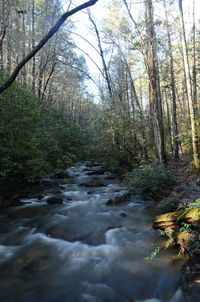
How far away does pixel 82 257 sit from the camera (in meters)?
4.37

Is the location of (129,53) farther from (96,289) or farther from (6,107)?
(96,289)

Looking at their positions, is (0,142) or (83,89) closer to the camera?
(0,142)

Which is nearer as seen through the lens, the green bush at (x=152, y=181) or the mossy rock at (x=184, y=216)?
the mossy rock at (x=184, y=216)

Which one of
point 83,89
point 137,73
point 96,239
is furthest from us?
point 83,89

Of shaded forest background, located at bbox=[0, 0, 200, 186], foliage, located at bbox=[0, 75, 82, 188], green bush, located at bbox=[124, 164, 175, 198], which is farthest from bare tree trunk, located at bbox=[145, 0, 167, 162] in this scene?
foliage, located at bbox=[0, 75, 82, 188]

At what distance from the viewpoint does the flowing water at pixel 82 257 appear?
329 cm

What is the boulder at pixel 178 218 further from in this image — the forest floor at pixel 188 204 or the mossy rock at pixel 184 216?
the forest floor at pixel 188 204

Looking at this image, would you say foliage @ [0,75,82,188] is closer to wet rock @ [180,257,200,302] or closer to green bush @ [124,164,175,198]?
green bush @ [124,164,175,198]

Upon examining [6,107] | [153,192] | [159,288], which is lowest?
[159,288]

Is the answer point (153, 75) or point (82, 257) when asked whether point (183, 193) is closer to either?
point (82, 257)

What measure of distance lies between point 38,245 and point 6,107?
4.78 meters

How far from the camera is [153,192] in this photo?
7.81 meters

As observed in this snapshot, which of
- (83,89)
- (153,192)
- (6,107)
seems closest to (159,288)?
(153,192)

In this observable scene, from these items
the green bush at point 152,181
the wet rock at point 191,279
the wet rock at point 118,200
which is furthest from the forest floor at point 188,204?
the wet rock at point 118,200
